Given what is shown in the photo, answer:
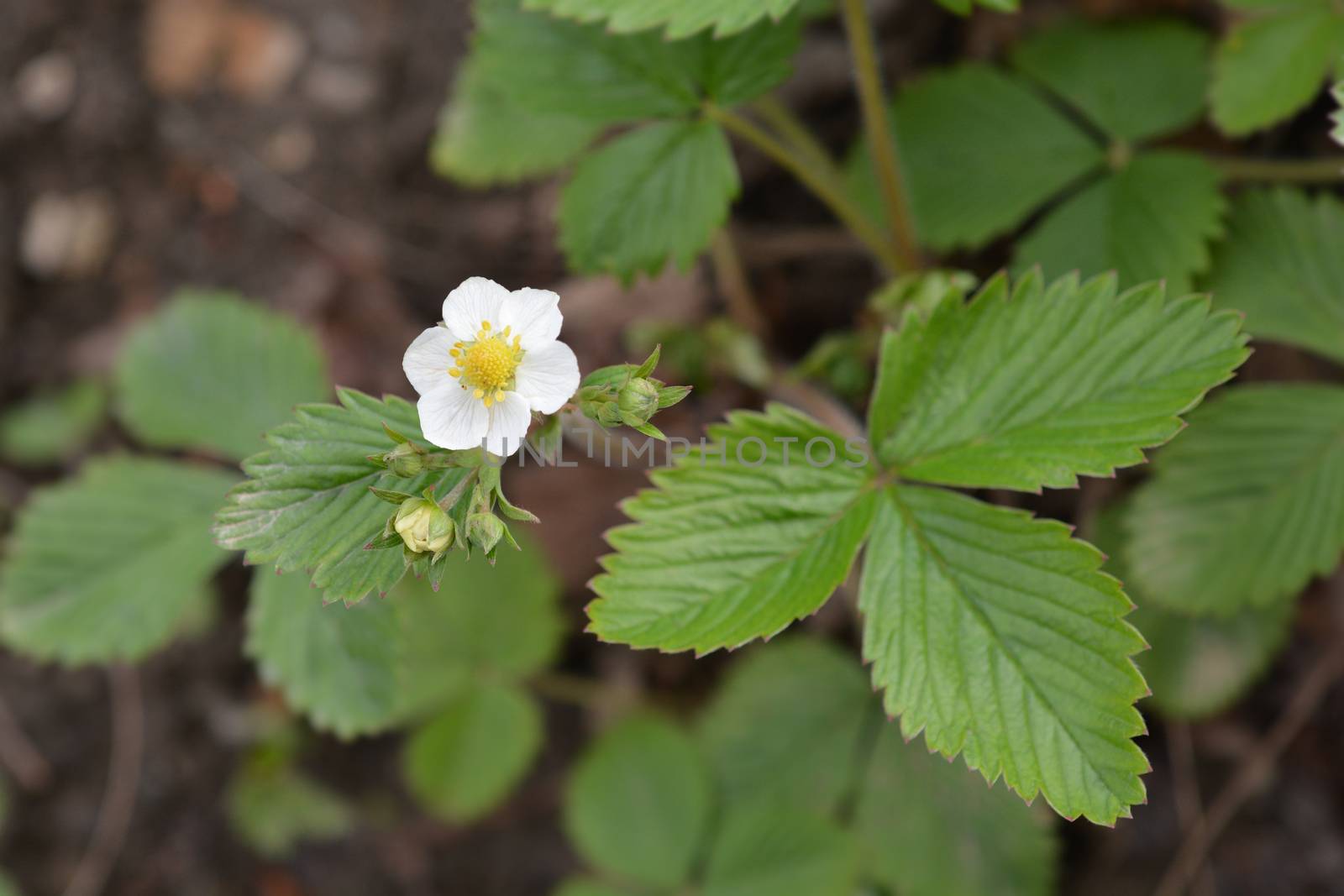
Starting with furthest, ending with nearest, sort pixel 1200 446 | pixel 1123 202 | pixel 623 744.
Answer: pixel 623 744, pixel 1123 202, pixel 1200 446

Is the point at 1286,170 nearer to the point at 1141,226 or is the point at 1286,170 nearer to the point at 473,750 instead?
the point at 1141,226

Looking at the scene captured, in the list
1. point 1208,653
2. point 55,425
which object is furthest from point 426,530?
point 55,425

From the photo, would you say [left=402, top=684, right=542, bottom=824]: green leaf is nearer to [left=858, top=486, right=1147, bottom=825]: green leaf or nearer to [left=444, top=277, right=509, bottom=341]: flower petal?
[left=858, top=486, right=1147, bottom=825]: green leaf

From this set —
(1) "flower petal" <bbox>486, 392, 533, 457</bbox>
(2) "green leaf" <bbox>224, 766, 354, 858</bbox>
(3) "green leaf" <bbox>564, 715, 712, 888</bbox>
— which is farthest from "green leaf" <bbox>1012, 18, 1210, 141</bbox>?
(2) "green leaf" <bbox>224, 766, 354, 858</bbox>

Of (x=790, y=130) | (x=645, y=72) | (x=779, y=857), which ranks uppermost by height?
(x=790, y=130)

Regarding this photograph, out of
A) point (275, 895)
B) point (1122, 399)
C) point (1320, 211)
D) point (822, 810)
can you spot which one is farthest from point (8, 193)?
point (1320, 211)

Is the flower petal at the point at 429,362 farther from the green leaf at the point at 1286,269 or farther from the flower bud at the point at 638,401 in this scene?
the green leaf at the point at 1286,269

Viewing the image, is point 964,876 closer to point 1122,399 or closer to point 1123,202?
point 1122,399
